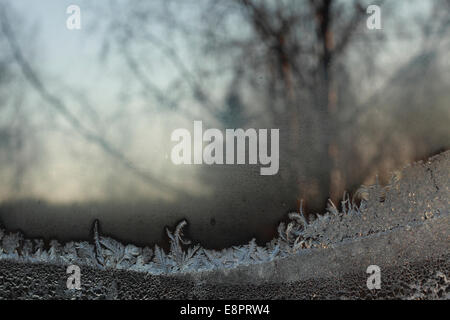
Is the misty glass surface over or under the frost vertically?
over

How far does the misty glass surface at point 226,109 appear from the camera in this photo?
1.96 meters

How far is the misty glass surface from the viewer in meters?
1.96

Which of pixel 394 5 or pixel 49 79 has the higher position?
pixel 394 5

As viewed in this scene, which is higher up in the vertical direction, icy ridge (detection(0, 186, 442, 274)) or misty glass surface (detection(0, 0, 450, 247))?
misty glass surface (detection(0, 0, 450, 247))

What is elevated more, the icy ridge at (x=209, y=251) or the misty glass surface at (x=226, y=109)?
→ the misty glass surface at (x=226, y=109)

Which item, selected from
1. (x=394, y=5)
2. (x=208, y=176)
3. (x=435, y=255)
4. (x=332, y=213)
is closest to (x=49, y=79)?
(x=208, y=176)

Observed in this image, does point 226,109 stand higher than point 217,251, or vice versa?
point 226,109

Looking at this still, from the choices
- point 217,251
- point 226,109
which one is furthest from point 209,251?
point 226,109

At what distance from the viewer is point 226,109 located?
1.98 m

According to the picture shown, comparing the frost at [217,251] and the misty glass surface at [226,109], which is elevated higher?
the misty glass surface at [226,109]

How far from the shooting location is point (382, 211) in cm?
196

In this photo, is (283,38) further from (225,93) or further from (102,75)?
(102,75)

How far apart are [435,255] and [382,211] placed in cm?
25

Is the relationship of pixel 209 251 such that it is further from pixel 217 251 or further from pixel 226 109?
pixel 226 109
